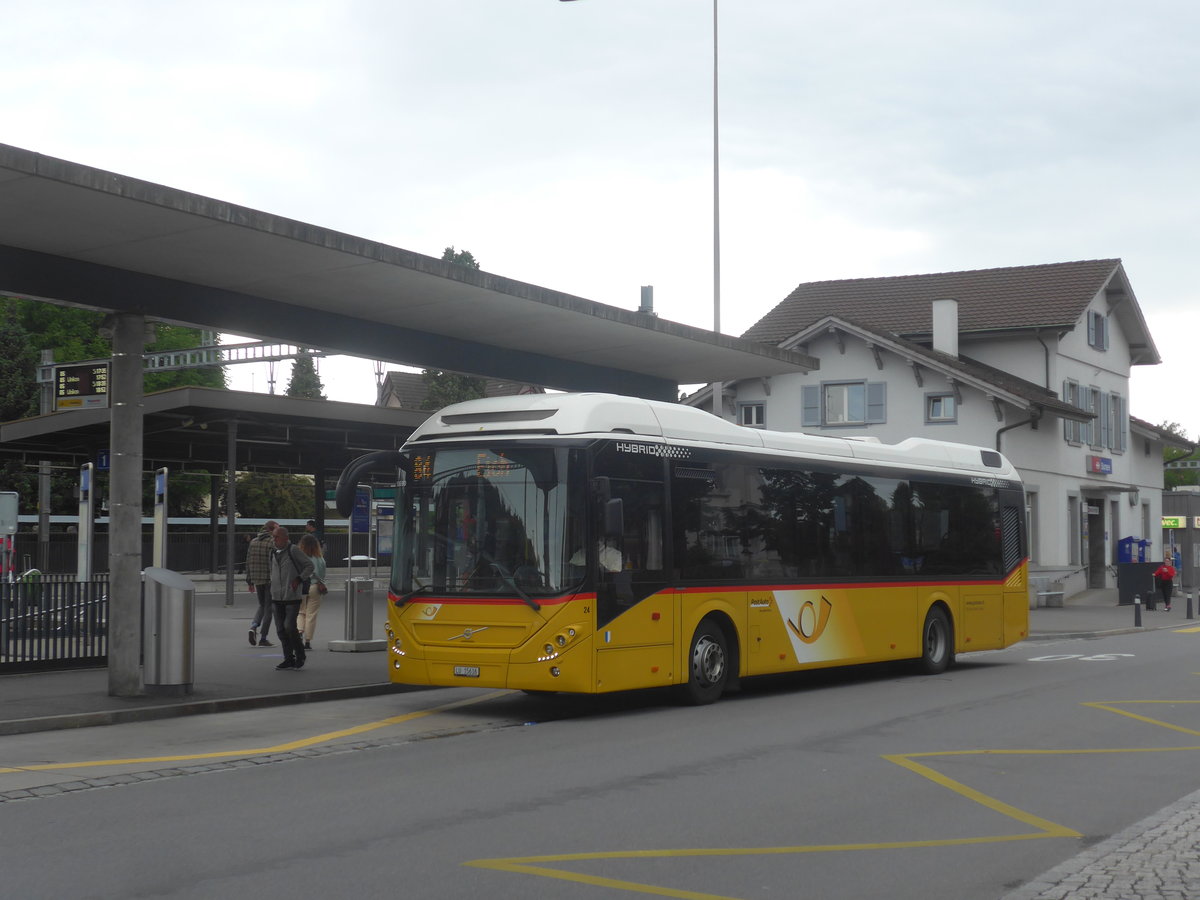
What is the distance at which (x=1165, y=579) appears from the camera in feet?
134

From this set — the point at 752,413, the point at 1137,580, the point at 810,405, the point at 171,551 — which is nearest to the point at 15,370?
the point at 171,551

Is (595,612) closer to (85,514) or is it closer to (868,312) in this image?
(85,514)

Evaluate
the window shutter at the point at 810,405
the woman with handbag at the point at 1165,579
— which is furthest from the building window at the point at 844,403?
the woman with handbag at the point at 1165,579

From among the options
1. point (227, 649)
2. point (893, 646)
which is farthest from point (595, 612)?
point (227, 649)

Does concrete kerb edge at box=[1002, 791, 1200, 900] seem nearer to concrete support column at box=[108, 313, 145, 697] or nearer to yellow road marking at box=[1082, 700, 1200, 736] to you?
yellow road marking at box=[1082, 700, 1200, 736]

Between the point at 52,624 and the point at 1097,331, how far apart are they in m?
40.6

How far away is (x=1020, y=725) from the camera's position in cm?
1290

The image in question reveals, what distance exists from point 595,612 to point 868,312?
128ft

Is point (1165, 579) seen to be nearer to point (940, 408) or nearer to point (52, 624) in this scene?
point (940, 408)

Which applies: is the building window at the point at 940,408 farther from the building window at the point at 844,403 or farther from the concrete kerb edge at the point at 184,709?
the concrete kerb edge at the point at 184,709

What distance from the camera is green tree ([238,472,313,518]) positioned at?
265 ft

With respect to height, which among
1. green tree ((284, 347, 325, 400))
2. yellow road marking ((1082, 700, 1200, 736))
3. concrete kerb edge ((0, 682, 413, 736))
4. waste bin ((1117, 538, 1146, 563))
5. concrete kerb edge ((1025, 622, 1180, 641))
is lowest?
concrete kerb edge ((1025, 622, 1180, 641))

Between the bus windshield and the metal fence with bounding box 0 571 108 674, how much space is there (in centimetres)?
500

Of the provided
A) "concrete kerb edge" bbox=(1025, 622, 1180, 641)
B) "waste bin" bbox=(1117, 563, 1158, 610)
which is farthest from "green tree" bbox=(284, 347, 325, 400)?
"concrete kerb edge" bbox=(1025, 622, 1180, 641)
